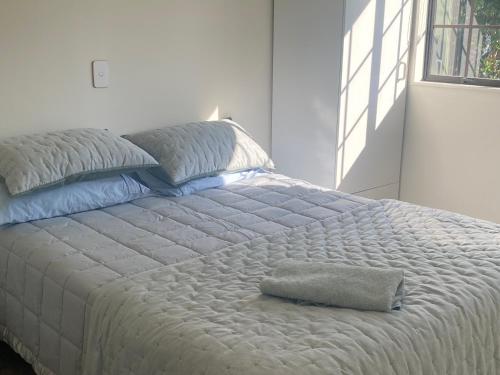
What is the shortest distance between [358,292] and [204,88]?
197cm

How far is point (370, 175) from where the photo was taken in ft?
12.4

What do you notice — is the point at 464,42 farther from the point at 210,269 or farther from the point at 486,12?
the point at 210,269

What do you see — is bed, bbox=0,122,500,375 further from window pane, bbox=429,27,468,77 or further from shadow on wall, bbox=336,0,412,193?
window pane, bbox=429,27,468,77

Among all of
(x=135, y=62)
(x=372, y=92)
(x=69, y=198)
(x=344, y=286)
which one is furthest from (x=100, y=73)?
(x=344, y=286)

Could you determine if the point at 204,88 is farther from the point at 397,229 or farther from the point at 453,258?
the point at 453,258

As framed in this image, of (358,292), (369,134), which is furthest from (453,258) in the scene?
(369,134)

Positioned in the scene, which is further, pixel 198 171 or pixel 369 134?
pixel 369 134

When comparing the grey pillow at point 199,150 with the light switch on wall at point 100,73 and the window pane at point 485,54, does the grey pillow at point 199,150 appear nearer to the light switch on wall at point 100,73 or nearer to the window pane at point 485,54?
the light switch on wall at point 100,73

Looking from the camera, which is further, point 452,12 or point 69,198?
point 452,12

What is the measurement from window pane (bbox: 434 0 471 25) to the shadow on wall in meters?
0.18

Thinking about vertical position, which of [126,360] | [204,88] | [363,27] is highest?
[363,27]

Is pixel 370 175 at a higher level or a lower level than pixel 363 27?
lower

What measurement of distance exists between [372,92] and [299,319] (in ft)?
7.19

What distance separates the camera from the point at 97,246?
7.29 feet
